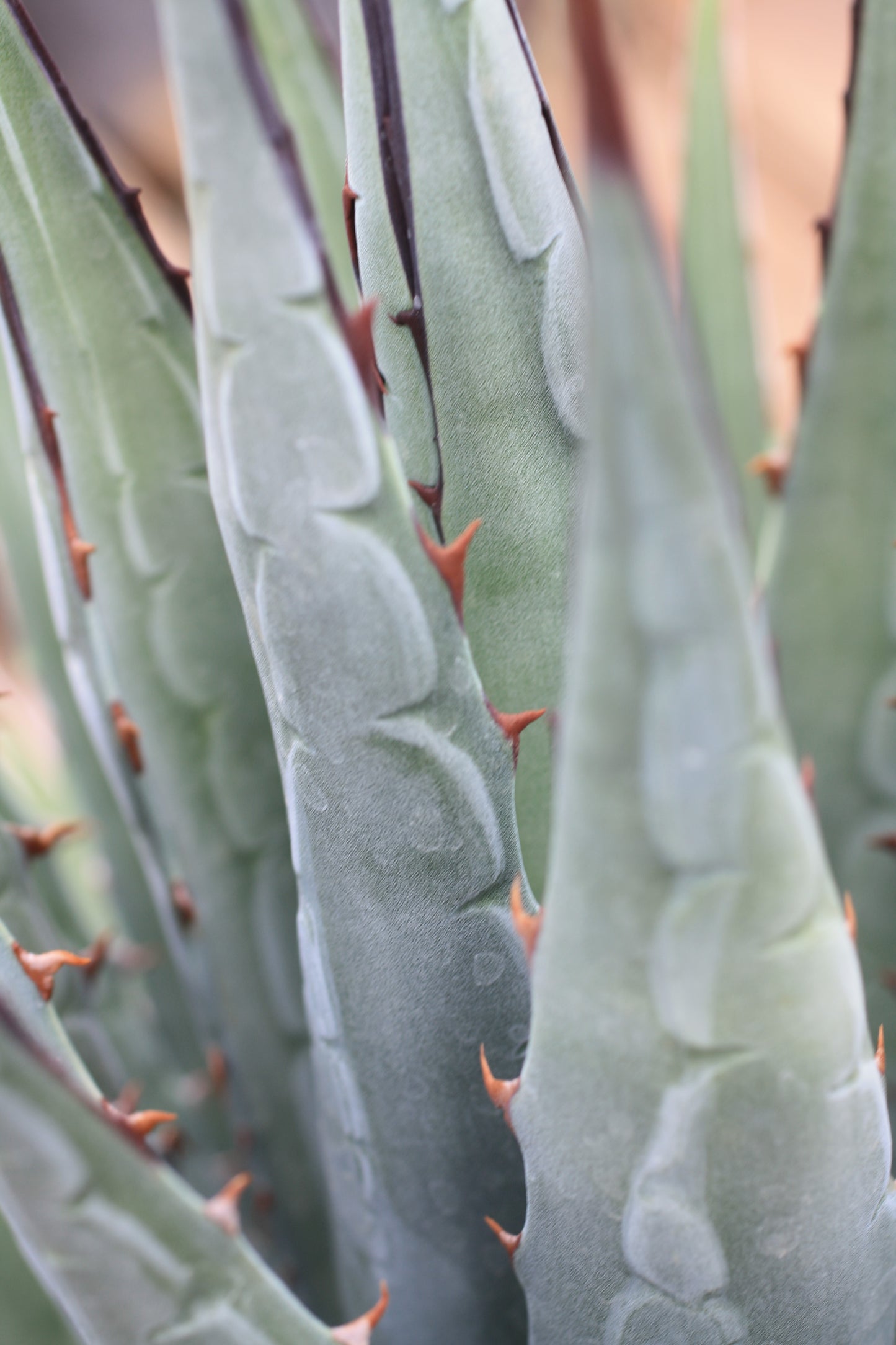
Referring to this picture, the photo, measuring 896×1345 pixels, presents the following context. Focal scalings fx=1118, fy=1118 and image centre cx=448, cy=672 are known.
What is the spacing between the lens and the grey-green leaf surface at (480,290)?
1.04 ft

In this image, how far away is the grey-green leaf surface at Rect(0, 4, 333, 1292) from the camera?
14.6 inches

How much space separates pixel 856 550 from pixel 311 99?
0.31 metres

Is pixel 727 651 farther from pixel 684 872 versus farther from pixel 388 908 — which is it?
pixel 388 908

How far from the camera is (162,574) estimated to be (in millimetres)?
421

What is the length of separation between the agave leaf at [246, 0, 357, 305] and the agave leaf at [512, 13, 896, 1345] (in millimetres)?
300

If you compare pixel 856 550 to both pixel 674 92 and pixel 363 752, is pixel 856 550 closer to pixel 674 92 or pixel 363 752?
pixel 363 752

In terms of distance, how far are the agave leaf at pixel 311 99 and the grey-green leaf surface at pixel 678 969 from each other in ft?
0.99

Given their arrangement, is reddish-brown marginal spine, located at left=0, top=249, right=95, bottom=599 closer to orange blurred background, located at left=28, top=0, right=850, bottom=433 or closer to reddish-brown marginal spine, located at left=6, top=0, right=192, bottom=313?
reddish-brown marginal spine, located at left=6, top=0, right=192, bottom=313

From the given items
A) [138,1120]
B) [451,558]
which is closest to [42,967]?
[138,1120]

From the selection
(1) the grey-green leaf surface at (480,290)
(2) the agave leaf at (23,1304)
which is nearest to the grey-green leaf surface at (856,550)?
(1) the grey-green leaf surface at (480,290)

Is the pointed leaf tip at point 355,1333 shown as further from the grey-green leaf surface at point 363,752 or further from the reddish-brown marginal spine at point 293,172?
the reddish-brown marginal spine at point 293,172

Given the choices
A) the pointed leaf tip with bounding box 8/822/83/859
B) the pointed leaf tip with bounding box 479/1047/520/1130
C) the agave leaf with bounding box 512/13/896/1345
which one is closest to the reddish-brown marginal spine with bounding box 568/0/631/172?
the agave leaf with bounding box 512/13/896/1345

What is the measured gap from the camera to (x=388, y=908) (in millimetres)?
318

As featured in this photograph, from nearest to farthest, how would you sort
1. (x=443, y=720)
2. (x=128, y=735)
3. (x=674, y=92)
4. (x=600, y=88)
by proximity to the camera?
(x=600, y=88), (x=443, y=720), (x=128, y=735), (x=674, y=92)
